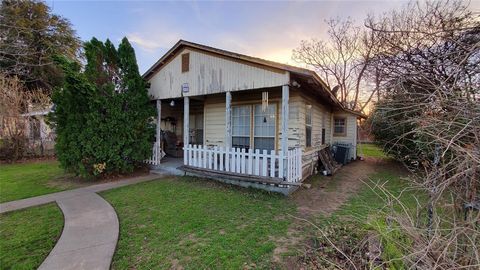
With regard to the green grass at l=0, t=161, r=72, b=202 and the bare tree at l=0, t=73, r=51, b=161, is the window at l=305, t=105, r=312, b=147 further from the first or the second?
the bare tree at l=0, t=73, r=51, b=161

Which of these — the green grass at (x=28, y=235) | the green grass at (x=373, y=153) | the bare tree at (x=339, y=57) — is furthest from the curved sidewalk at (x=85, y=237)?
the bare tree at (x=339, y=57)

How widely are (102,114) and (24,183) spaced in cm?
330

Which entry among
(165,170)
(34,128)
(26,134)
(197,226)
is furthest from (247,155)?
(34,128)

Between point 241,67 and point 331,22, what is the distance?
840 inches

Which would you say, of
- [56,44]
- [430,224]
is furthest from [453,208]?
[56,44]

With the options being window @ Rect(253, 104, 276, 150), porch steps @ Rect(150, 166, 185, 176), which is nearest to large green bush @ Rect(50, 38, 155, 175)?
porch steps @ Rect(150, 166, 185, 176)

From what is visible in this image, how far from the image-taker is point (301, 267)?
2711mm

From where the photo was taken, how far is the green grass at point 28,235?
2973 mm

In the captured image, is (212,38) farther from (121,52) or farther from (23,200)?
(23,200)

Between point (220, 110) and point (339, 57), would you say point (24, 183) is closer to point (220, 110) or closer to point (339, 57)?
point (220, 110)

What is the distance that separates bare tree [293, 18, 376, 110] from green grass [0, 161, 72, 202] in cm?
2406

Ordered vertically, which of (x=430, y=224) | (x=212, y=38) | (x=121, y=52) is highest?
(x=212, y=38)

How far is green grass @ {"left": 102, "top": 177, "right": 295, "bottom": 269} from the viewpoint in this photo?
115 inches

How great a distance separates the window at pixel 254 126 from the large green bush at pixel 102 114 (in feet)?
10.8
